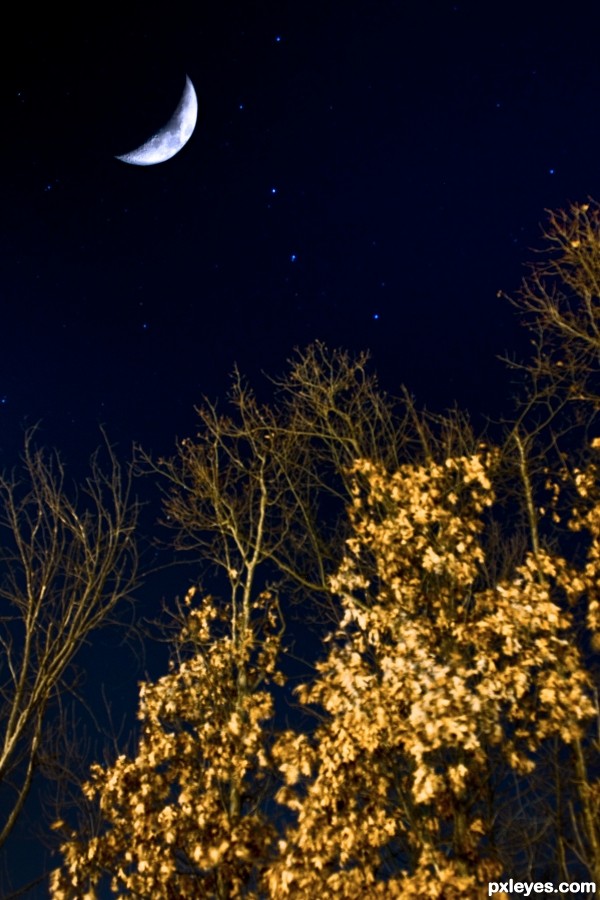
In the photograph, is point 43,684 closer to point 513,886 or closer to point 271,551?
point 271,551

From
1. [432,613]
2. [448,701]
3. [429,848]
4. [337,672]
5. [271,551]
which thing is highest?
[271,551]

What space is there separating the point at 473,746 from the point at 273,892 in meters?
2.84

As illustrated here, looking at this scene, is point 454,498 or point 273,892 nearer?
point 273,892

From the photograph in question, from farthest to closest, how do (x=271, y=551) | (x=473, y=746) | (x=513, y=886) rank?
1. (x=271, y=551)
2. (x=513, y=886)
3. (x=473, y=746)

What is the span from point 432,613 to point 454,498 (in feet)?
5.62

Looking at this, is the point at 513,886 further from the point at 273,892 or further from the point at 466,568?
the point at 466,568

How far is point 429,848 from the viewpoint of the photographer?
747 cm

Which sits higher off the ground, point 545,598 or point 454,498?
point 454,498

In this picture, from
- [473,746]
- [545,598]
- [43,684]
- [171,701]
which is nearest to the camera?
[473,746]

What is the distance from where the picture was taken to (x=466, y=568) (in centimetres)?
888

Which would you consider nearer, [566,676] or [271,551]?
[566,676]

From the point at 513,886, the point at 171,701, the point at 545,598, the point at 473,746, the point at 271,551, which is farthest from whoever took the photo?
the point at 271,551

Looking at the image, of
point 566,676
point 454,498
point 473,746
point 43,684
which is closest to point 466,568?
A: point 454,498

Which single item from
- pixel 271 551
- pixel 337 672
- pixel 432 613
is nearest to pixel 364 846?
pixel 337 672
